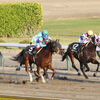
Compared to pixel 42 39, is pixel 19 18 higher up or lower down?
lower down

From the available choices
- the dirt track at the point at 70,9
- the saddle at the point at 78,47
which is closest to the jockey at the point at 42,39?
the saddle at the point at 78,47

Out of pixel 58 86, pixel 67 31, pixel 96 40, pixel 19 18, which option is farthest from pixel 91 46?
pixel 67 31

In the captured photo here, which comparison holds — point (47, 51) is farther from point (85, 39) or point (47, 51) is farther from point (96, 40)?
point (85, 39)

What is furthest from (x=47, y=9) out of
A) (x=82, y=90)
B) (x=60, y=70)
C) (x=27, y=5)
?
(x=82, y=90)

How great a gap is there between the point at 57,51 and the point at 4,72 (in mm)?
4188

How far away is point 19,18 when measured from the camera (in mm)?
28000

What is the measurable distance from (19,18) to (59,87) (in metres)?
16.6

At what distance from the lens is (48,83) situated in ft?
41.4

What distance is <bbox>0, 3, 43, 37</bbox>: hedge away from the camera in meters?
27.7

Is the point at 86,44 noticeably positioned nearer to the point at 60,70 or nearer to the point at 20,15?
the point at 60,70

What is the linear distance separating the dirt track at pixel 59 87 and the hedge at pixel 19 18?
479 inches

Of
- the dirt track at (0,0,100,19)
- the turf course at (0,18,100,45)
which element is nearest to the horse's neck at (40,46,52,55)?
the turf course at (0,18,100,45)

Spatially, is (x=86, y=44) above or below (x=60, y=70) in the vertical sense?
above

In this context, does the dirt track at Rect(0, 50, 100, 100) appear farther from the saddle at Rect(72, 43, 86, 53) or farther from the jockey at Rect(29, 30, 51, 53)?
the jockey at Rect(29, 30, 51, 53)
